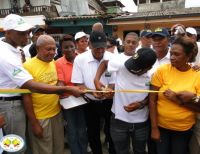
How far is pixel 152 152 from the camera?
11.9 feet

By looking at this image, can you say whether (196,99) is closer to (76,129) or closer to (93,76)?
(93,76)

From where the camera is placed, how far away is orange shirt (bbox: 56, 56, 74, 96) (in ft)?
11.2

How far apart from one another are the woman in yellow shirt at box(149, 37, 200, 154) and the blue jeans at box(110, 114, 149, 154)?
206mm

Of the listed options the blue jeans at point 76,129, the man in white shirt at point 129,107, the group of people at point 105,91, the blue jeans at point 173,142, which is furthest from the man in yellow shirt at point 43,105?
the blue jeans at point 173,142

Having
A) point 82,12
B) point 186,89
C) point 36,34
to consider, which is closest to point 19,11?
point 82,12

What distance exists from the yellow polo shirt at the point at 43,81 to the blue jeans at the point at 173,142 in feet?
4.61

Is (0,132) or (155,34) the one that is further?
(155,34)

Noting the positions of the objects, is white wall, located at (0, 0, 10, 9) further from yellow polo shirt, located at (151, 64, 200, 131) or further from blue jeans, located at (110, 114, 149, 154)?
yellow polo shirt, located at (151, 64, 200, 131)

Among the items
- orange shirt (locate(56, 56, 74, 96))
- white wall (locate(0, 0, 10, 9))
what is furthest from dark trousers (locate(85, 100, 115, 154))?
white wall (locate(0, 0, 10, 9))

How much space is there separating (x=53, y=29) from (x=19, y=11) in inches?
167

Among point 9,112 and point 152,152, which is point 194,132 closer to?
point 152,152

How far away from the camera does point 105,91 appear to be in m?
3.24

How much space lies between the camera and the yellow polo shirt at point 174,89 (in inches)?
105

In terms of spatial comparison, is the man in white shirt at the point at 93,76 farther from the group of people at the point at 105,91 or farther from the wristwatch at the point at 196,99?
the wristwatch at the point at 196,99
